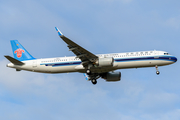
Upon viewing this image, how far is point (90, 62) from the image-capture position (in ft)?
160

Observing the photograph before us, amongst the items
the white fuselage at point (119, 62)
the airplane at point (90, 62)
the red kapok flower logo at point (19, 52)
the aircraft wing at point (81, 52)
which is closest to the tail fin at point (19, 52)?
the red kapok flower logo at point (19, 52)

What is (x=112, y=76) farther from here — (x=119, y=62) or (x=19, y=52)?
(x=19, y=52)

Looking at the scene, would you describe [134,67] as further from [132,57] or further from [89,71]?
[89,71]

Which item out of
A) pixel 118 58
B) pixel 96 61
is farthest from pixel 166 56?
pixel 96 61

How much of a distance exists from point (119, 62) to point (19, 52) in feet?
68.7

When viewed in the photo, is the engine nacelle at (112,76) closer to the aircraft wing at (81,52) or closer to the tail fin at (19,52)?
the aircraft wing at (81,52)

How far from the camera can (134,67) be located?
4819 centimetres

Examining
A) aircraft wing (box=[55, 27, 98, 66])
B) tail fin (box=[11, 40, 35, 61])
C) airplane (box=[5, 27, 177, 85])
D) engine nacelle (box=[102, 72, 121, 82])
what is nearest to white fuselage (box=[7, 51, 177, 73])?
airplane (box=[5, 27, 177, 85])

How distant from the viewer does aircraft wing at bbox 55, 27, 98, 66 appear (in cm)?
4522

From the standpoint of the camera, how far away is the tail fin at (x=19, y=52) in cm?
5444

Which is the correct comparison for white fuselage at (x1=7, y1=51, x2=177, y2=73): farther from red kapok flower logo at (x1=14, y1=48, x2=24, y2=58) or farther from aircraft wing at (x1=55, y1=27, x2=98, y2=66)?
red kapok flower logo at (x1=14, y1=48, x2=24, y2=58)

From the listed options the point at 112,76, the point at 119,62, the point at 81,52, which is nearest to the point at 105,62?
the point at 119,62

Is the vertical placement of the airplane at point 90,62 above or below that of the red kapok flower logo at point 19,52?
below

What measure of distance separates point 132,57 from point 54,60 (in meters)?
14.5
